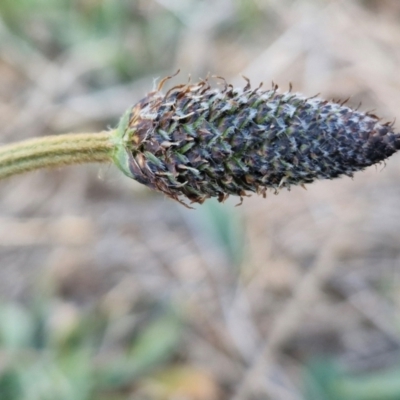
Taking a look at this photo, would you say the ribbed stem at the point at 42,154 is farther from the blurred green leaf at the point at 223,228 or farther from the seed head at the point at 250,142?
the blurred green leaf at the point at 223,228

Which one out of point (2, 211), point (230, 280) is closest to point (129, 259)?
point (230, 280)

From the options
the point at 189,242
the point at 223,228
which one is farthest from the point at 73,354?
the point at 189,242

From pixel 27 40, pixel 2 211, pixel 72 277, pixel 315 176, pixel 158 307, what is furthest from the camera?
pixel 27 40

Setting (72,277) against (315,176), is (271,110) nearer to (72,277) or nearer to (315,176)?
(315,176)

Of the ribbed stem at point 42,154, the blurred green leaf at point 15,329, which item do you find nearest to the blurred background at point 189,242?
the blurred green leaf at point 15,329

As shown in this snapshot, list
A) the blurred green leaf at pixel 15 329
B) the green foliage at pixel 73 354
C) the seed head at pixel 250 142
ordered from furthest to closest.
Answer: the blurred green leaf at pixel 15 329 < the green foliage at pixel 73 354 < the seed head at pixel 250 142
